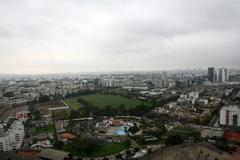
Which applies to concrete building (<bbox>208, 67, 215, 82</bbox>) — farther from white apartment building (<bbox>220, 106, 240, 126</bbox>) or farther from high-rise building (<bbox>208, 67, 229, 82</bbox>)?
white apartment building (<bbox>220, 106, 240, 126</bbox>)

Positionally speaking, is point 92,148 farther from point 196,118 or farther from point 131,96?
point 131,96

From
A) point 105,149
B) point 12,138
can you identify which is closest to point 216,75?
point 105,149

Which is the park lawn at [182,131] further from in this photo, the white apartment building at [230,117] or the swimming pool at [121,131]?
the white apartment building at [230,117]

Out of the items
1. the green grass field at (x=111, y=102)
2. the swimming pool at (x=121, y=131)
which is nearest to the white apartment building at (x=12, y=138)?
the swimming pool at (x=121, y=131)

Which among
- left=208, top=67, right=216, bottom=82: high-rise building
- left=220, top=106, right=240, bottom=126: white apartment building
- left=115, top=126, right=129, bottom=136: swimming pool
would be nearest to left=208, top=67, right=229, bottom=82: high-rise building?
left=208, top=67, right=216, bottom=82: high-rise building

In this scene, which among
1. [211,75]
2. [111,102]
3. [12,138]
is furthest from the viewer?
[211,75]

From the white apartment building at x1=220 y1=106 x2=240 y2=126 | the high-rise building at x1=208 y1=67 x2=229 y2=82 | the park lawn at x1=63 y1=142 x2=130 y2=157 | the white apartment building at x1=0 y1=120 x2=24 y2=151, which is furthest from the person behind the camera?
the high-rise building at x1=208 y1=67 x2=229 y2=82

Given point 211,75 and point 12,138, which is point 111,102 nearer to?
point 12,138
